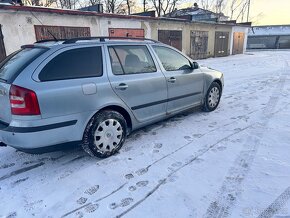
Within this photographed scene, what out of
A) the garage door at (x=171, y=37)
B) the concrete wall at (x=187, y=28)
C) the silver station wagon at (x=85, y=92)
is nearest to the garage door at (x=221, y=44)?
the concrete wall at (x=187, y=28)

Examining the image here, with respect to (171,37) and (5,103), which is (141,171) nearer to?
(5,103)

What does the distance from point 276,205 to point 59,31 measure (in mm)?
10989

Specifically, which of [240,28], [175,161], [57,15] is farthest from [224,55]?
[175,161]

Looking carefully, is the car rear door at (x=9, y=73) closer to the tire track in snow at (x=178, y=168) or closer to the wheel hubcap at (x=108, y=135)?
the wheel hubcap at (x=108, y=135)

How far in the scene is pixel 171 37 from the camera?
53.0ft

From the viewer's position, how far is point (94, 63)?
3.16 metres

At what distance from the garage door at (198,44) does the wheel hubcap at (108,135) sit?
15.9m

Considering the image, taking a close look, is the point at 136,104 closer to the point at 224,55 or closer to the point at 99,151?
the point at 99,151

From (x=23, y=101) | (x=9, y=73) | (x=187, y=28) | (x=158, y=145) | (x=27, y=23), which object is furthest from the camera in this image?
(x=187, y=28)

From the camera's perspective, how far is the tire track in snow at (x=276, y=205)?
2258 mm

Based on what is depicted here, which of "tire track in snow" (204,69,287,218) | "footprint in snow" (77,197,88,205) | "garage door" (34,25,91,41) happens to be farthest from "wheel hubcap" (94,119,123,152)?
"garage door" (34,25,91,41)

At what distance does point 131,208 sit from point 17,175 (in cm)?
164

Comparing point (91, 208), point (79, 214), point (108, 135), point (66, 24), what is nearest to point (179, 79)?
point (108, 135)

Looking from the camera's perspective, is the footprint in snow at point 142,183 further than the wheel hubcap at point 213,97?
No
